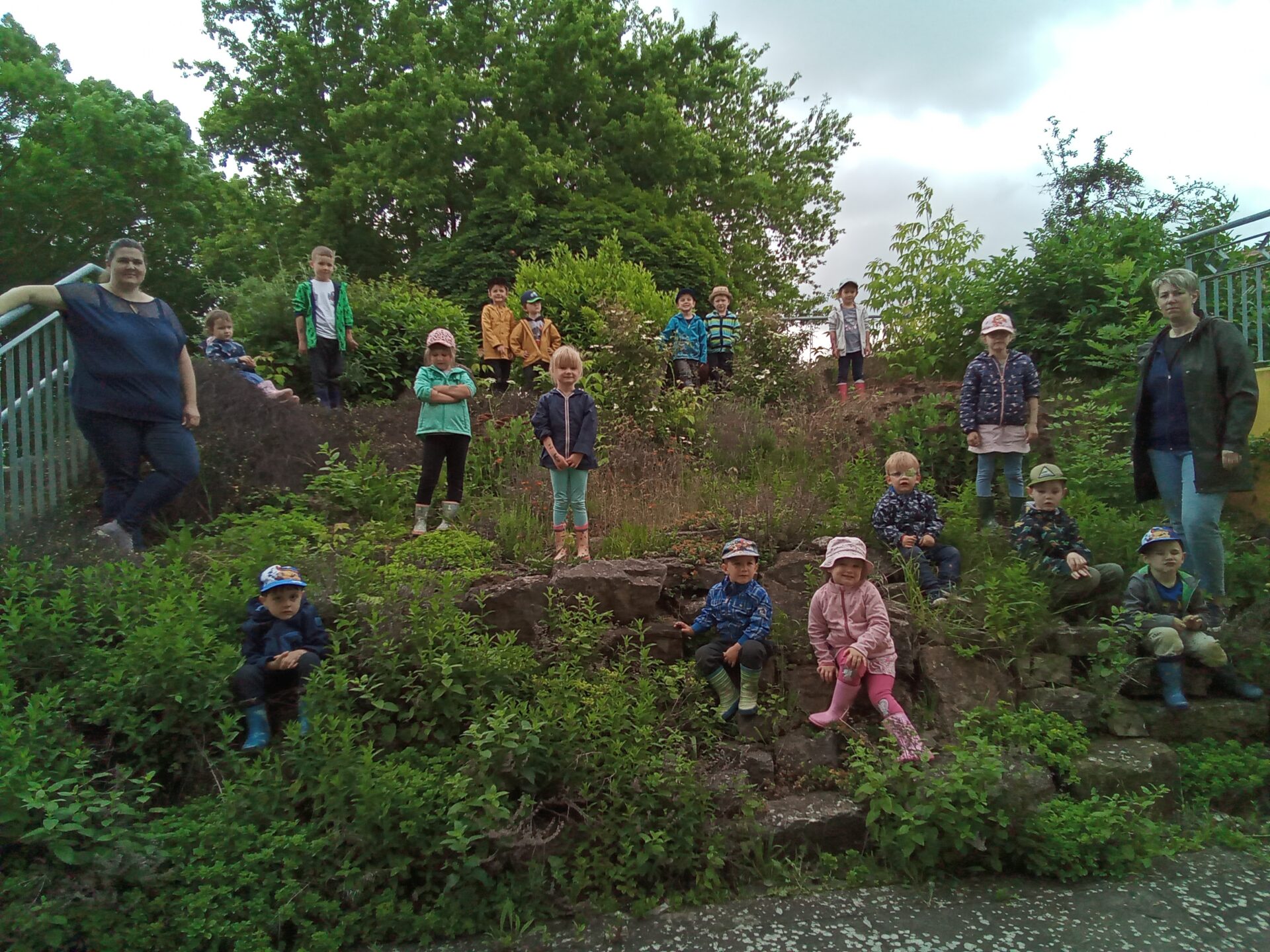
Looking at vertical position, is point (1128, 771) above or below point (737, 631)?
below

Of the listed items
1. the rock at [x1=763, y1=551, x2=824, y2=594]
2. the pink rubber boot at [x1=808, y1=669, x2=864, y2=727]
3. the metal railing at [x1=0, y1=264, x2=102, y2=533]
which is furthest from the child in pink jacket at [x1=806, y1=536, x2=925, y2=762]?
the metal railing at [x1=0, y1=264, x2=102, y2=533]

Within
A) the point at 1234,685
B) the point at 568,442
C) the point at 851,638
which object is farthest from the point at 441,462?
the point at 1234,685

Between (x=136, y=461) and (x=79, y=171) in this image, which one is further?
(x=79, y=171)

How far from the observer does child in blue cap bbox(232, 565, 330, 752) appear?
437 centimetres

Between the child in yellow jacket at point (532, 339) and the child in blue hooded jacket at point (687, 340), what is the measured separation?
149cm

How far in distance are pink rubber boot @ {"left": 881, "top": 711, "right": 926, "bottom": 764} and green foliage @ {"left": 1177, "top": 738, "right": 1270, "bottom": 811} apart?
1632mm

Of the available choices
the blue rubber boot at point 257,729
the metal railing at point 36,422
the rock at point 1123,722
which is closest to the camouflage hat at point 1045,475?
the rock at point 1123,722

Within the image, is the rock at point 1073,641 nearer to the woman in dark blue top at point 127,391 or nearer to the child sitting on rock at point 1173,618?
the child sitting on rock at point 1173,618

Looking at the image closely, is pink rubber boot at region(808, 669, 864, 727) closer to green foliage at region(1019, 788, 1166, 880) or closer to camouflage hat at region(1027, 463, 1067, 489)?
green foliage at region(1019, 788, 1166, 880)

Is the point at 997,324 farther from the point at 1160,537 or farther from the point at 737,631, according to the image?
the point at 737,631

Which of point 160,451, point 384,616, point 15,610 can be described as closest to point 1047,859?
point 384,616

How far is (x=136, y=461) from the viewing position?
227 inches

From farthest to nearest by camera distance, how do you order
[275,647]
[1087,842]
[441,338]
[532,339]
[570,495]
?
[532,339] → [441,338] → [570,495] → [275,647] → [1087,842]

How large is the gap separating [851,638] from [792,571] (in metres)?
1.09
